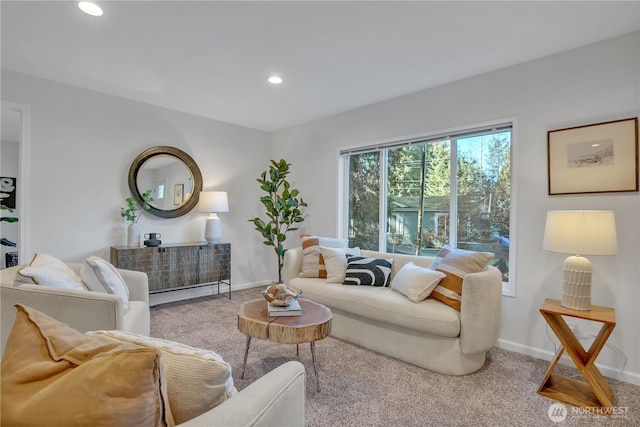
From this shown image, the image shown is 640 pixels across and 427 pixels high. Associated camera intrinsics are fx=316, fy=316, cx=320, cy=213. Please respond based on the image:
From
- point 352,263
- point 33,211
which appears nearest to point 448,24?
point 352,263

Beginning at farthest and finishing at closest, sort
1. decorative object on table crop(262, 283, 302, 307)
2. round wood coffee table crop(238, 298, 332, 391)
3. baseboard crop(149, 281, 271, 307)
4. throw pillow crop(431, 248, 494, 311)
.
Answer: baseboard crop(149, 281, 271, 307), throw pillow crop(431, 248, 494, 311), decorative object on table crop(262, 283, 302, 307), round wood coffee table crop(238, 298, 332, 391)

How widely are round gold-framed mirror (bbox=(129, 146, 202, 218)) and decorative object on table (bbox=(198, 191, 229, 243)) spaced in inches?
8.9

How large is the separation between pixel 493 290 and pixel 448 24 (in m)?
1.93

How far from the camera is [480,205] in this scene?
122 inches

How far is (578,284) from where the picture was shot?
2.11m

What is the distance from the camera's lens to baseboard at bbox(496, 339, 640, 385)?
2.26 m

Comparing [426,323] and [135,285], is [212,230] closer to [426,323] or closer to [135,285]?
[135,285]

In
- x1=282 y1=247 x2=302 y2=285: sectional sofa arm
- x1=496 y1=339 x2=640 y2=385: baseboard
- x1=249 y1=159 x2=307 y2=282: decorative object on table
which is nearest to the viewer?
x1=496 y1=339 x2=640 y2=385: baseboard

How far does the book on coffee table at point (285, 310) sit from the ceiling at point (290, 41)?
197 cm

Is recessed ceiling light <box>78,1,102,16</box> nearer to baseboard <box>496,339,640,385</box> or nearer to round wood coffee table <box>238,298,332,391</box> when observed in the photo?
round wood coffee table <box>238,298,332,391</box>

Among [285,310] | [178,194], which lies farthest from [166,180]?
[285,310]

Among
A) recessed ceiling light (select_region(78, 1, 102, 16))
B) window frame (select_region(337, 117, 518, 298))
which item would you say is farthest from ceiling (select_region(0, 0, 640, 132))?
window frame (select_region(337, 117, 518, 298))

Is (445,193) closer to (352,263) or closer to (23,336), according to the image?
(352,263)

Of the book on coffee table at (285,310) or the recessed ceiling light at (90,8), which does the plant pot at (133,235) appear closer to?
the recessed ceiling light at (90,8)
